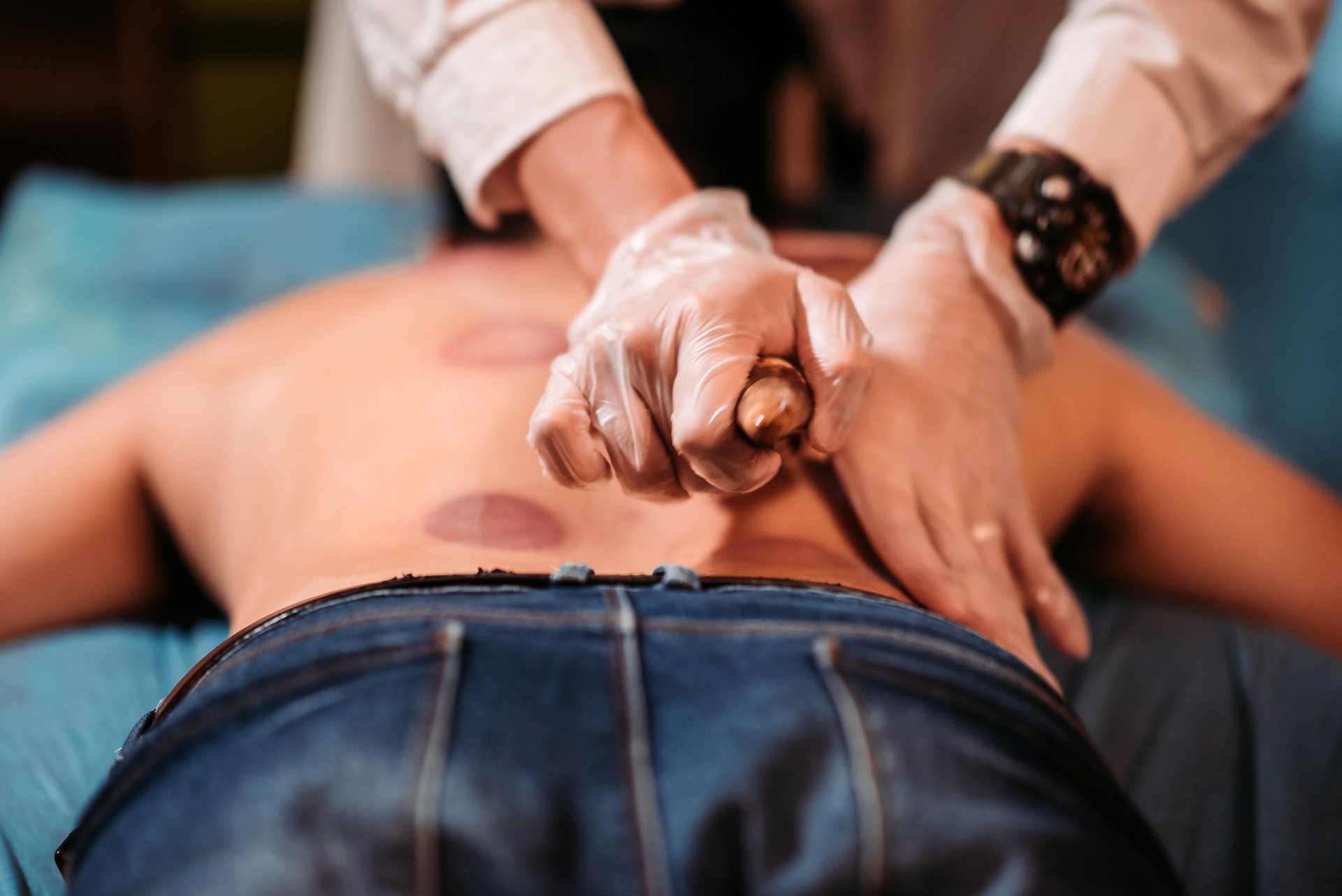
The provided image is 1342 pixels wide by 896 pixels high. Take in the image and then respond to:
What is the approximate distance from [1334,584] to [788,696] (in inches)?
27.5

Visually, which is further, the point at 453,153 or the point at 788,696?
the point at 453,153

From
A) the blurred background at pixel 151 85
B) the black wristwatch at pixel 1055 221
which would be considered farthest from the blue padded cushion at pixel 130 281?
the blurred background at pixel 151 85

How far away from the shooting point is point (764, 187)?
4.99ft

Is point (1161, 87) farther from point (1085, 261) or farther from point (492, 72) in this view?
point (492, 72)

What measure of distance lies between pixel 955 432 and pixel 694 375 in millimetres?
229

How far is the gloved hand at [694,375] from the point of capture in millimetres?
517

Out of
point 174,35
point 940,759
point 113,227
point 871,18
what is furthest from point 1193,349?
point 174,35

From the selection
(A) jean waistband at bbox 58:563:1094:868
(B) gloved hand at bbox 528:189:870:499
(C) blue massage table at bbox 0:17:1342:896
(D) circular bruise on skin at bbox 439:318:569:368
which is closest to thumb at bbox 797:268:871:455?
(B) gloved hand at bbox 528:189:870:499

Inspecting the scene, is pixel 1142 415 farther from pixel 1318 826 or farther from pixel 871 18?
pixel 871 18

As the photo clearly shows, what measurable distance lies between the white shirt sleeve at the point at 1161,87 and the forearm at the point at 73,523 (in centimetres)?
79

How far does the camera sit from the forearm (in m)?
0.85

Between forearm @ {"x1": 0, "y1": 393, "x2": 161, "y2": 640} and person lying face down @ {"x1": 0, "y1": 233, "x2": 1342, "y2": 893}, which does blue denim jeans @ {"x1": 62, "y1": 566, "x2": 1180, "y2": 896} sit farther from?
forearm @ {"x1": 0, "y1": 393, "x2": 161, "y2": 640}

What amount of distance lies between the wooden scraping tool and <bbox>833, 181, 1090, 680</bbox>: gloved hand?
110mm

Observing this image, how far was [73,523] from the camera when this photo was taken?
2.81 ft
